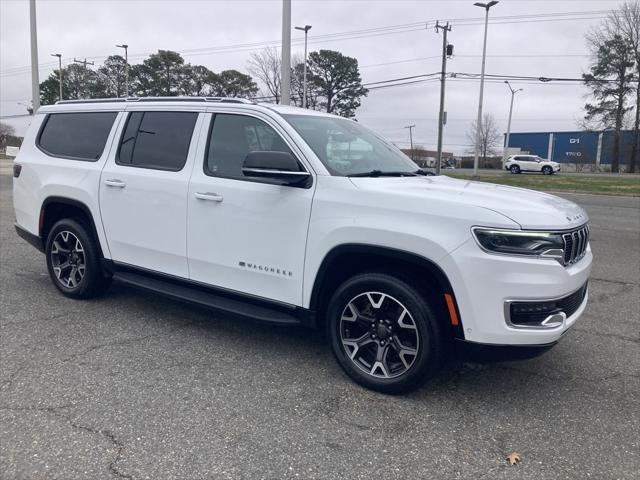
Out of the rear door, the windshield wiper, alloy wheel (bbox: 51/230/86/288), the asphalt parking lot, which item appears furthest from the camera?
alloy wheel (bbox: 51/230/86/288)

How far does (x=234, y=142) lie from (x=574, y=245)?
102 inches

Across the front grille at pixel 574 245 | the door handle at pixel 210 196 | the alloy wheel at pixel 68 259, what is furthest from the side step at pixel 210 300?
→ the front grille at pixel 574 245

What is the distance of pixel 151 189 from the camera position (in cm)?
457

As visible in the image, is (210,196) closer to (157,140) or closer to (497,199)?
(157,140)

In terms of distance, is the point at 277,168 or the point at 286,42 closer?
the point at 277,168

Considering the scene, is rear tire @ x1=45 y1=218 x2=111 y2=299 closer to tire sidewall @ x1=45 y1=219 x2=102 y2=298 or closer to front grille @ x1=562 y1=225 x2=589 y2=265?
tire sidewall @ x1=45 y1=219 x2=102 y2=298

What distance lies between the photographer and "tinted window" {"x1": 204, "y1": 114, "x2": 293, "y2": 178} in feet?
13.5

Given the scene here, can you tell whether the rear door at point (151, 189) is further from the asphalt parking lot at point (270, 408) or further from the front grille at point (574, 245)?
the front grille at point (574, 245)

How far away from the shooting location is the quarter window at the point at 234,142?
162 inches

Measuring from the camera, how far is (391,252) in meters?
3.40

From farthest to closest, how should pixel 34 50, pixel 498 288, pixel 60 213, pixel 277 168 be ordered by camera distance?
pixel 34 50
pixel 60 213
pixel 277 168
pixel 498 288

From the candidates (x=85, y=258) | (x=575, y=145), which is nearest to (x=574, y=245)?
(x=85, y=258)

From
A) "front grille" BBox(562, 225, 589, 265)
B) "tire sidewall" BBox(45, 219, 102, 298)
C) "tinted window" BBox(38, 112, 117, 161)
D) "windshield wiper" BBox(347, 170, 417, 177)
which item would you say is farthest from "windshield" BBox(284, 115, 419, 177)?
"tire sidewall" BBox(45, 219, 102, 298)

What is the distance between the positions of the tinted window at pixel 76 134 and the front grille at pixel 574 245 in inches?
161
